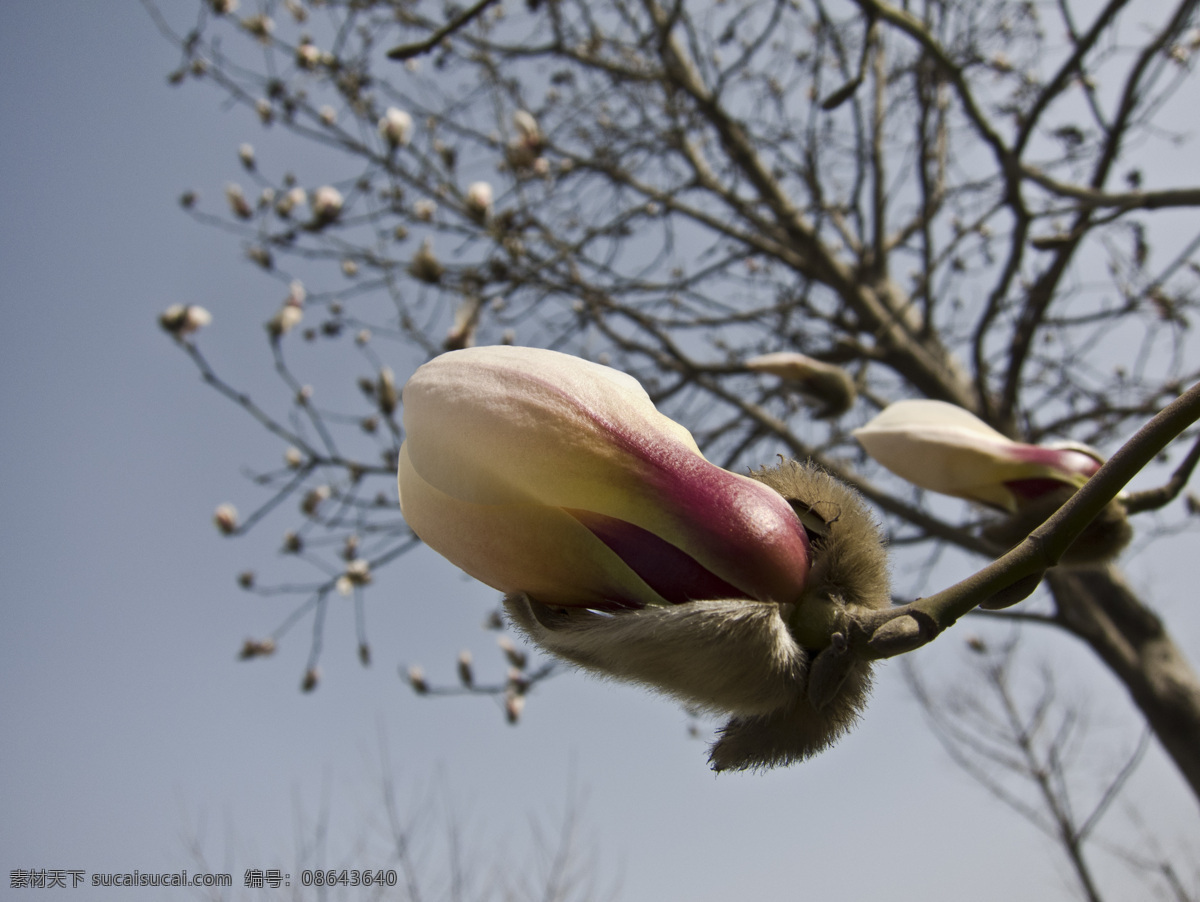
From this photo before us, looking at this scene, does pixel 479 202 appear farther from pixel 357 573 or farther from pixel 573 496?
pixel 573 496

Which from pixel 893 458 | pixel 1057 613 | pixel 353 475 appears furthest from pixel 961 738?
pixel 893 458

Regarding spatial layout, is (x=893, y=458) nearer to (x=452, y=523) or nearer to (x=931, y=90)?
(x=452, y=523)

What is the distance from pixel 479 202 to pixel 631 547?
1810mm

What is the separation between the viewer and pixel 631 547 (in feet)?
1.09

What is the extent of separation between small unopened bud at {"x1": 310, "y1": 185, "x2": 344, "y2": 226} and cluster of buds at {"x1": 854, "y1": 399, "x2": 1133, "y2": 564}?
1.94 metres

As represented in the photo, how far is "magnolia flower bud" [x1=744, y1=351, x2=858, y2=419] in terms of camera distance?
94 cm

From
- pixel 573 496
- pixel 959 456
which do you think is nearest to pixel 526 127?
pixel 959 456

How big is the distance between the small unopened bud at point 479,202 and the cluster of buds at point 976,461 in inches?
62.0

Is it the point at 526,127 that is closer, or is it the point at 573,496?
the point at 573,496

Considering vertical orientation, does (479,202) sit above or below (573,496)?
above

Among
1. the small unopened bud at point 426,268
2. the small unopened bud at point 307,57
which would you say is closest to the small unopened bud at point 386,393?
the small unopened bud at point 426,268

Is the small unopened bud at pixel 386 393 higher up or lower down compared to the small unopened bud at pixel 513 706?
higher up

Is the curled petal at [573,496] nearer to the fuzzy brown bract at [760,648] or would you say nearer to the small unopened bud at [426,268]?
A: the fuzzy brown bract at [760,648]

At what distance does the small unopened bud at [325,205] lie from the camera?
2123 millimetres
